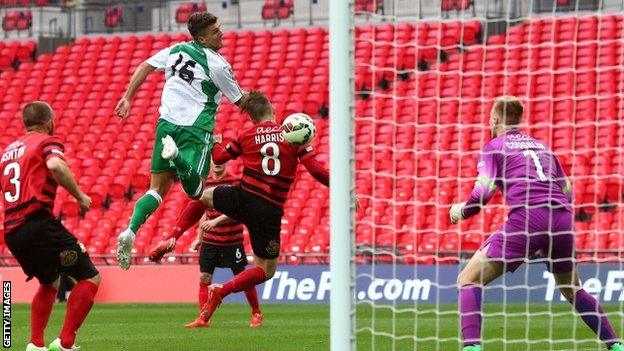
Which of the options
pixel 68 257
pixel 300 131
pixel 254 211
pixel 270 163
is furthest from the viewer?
pixel 270 163

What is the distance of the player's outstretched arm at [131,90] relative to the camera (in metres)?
9.25

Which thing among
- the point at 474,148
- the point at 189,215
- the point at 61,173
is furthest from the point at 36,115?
the point at 474,148

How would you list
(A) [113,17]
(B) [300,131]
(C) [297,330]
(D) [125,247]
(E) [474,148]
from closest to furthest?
(D) [125,247]
(B) [300,131]
(C) [297,330]
(E) [474,148]
(A) [113,17]

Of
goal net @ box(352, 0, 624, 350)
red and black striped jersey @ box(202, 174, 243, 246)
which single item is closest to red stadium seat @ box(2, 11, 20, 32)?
goal net @ box(352, 0, 624, 350)

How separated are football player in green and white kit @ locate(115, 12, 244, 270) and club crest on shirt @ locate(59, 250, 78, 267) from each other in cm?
115

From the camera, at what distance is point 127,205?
74.5ft

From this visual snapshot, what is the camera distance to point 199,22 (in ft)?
31.7

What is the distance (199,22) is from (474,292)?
127 inches

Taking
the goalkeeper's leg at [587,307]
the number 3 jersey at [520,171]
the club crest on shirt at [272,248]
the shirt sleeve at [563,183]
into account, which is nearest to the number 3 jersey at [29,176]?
the club crest on shirt at [272,248]

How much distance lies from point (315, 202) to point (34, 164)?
42.0ft

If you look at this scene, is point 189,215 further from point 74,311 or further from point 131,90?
point 74,311

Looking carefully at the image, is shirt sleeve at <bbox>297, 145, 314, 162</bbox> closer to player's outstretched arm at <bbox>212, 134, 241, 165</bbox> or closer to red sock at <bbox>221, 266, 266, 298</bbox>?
player's outstretched arm at <bbox>212, 134, 241, 165</bbox>

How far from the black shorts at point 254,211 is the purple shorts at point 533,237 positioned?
276cm

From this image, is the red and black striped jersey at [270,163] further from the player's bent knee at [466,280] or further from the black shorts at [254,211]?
the player's bent knee at [466,280]
